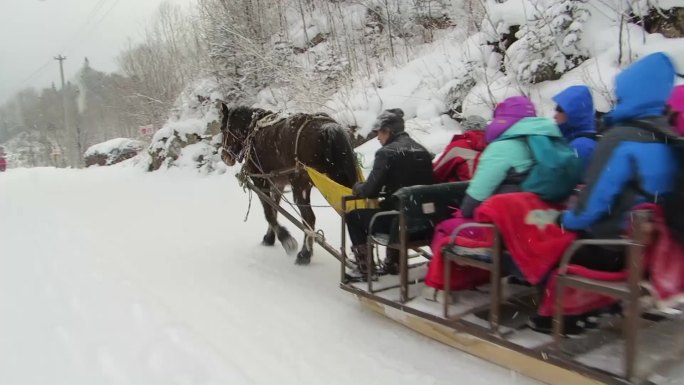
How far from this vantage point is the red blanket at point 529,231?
8.81 feet

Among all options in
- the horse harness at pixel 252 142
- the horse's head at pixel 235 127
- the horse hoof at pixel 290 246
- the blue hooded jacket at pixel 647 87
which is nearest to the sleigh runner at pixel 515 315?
the blue hooded jacket at pixel 647 87

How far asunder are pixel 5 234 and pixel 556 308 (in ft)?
29.5

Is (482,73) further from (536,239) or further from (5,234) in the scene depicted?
(5,234)

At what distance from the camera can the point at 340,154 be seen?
5.43 meters

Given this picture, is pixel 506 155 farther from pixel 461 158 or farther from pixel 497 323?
A: pixel 461 158

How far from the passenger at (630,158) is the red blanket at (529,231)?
20 cm

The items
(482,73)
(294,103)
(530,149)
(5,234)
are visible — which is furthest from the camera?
(294,103)

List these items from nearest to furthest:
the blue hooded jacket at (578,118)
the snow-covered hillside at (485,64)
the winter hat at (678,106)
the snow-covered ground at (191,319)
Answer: the winter hat at (678,106) → the blue hooded jacket at (578,118) → the snow-covered ground at (191,319) → the snow-covered hillside at (485,64)

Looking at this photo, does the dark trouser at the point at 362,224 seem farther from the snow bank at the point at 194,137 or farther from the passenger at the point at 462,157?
the snow bank at the point at 194,137

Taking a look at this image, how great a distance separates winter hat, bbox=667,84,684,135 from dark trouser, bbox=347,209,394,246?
2014mm

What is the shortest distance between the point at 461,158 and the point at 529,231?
1568mm

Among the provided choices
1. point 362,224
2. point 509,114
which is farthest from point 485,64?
point 509,114

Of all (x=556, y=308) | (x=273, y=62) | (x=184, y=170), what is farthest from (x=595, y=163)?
(x=184, y=170)

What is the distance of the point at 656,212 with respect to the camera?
2.35 m
